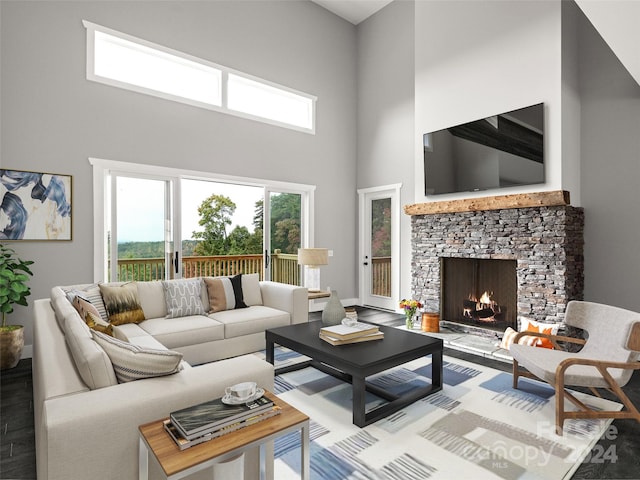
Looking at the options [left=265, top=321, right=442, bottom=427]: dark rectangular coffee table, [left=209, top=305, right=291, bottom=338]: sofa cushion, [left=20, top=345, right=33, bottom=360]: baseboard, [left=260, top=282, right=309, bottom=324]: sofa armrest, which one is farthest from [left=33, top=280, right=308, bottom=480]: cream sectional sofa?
[left=260, top=282, right=309, bottom=324]: sofa armrest

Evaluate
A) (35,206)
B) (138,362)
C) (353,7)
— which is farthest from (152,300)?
(353,7)

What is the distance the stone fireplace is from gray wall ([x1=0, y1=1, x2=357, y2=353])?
1.94 meters

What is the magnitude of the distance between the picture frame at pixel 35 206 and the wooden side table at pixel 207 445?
3.48 meters

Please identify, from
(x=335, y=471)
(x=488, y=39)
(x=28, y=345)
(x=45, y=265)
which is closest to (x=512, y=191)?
(x=488, y=39)

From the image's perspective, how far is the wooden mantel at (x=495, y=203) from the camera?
374cm

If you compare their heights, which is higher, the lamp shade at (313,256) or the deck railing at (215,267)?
the lamp shade at (313,256)

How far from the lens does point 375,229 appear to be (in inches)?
256

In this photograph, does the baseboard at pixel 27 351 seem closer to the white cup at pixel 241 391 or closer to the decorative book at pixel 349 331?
the decorative book at pixel 349 331

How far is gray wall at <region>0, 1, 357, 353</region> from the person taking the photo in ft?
12.5

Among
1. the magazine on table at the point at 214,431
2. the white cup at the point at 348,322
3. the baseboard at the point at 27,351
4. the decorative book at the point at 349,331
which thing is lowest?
the baseboard at the point at 27,351

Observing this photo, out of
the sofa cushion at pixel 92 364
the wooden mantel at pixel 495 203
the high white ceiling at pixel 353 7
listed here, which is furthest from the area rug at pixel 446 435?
the high white ceiling at pixel 353 7

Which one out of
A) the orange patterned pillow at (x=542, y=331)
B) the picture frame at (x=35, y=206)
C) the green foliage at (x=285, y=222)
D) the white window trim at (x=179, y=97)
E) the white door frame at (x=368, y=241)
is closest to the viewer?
the orange patterned pillow at (x=542, y=331)

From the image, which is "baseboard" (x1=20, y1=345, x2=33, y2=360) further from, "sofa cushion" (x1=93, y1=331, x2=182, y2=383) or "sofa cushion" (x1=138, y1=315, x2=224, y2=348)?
"sofa cushion" (x1=93, y1=331, x2=182, y2=383)

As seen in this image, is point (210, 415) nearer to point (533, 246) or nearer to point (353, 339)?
point (353, 339)
